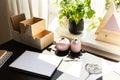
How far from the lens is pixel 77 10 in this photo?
3.76 feet

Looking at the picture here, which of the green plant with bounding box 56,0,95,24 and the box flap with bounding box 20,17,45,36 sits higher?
the green plant with bounding box 56,0,95,24

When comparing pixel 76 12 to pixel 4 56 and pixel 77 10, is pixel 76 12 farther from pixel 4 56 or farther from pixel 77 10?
pixel 4 56

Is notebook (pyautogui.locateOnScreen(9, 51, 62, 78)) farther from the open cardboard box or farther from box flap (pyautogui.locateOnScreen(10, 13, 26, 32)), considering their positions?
box flap (pyautogui.locateOnScreen(10, 13, 26, 32))

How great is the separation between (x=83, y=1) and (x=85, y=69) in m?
0.48

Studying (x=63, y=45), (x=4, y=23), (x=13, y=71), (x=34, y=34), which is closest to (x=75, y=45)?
(x=63, y=45)

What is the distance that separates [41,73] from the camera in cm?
91

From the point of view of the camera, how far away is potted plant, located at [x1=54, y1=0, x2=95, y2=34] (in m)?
1.14

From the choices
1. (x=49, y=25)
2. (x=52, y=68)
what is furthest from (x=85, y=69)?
(x=49, y=25)

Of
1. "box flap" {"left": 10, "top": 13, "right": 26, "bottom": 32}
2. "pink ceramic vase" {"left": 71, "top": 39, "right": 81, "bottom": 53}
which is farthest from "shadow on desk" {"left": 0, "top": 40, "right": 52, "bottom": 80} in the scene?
"pink ceramic vase" {"left": 71, "top": 39, "right": 81, "bottom": 53}

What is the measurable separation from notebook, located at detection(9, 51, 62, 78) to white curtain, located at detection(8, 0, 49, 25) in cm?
43

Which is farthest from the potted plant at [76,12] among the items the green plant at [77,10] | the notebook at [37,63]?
the notebook at [37,63]

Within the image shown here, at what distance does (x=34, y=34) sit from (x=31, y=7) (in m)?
0.34

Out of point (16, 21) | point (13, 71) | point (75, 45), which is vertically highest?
point (16, 21)

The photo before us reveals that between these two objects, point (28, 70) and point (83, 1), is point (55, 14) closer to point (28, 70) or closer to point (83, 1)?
point (83, 1)
